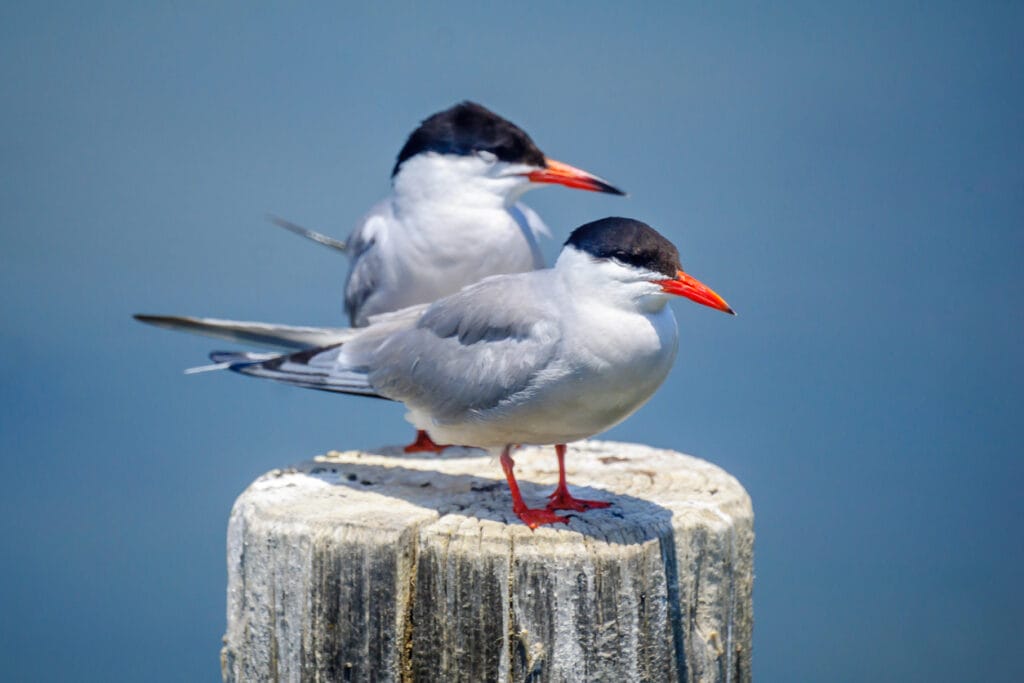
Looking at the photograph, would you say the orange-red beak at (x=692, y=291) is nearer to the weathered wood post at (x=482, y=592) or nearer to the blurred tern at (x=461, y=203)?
the weathered wood post at (x=482, y=592)

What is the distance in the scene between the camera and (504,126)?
4191 mm

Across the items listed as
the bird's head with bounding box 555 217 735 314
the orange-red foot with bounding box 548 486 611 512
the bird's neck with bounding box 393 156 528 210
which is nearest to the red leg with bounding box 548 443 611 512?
the orange-red foot with bounding box 548 486 611 512

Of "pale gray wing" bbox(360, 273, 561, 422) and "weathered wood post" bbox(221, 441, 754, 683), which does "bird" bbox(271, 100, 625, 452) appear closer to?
"pale gray wing" bbox(360, 273, 561, 422)

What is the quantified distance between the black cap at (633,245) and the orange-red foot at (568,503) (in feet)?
2.32

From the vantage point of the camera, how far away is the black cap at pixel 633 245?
3041 mm

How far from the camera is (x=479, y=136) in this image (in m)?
4.21

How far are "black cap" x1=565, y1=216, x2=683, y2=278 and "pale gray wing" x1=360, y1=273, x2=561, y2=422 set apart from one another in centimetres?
23

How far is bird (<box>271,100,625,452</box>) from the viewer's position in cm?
421

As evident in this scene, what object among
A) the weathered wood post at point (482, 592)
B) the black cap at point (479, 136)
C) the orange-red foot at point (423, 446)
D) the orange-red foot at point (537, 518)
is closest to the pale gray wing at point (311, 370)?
the weathered wood post at point (482, 592)

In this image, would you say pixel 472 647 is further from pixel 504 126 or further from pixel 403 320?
pixel 504 126

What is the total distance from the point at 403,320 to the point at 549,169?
2.85 ft

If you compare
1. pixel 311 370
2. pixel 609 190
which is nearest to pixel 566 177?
pixel 609 190

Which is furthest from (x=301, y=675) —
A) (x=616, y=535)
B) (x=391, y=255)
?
(x=391, y=255)

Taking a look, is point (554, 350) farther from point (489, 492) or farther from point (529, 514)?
point (489, 492)
